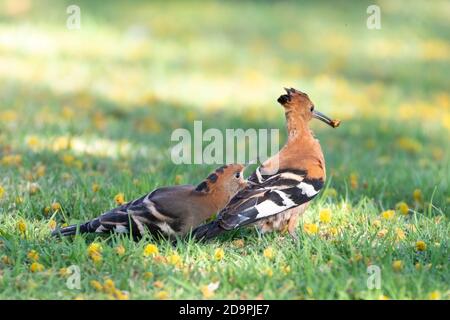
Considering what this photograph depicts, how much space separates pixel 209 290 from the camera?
14.4 feet

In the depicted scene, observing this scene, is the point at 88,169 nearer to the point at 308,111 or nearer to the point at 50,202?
the point at 50,202

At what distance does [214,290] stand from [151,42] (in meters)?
8.03

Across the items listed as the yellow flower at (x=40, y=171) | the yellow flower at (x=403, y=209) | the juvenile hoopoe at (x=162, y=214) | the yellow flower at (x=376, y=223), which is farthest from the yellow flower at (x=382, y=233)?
the yellow flower at (x=40, y=171)

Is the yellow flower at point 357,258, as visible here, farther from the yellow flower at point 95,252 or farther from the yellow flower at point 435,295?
the yellow flower at point 95,252

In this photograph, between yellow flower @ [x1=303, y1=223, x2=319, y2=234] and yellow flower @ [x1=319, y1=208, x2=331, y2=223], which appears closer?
yellow flower @ [x1=303, y1=223, x2=319, y2=234]

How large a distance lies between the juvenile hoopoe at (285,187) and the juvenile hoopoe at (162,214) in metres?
0.11

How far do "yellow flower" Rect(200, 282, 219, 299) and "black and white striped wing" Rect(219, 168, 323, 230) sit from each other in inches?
20.2

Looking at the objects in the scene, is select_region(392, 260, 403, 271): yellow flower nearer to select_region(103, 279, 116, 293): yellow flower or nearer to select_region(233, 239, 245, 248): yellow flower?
select_region(233, 239, 245, 248): yellow flower

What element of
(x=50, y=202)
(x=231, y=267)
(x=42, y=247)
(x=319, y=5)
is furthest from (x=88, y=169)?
(x=319, y=5)

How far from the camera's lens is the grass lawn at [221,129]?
15.0ft

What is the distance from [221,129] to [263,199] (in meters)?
3.75

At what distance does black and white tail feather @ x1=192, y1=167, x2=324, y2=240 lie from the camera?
16.2 feet

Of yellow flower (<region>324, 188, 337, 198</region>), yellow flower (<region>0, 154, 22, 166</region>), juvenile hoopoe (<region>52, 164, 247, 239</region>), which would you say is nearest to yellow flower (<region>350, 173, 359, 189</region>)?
yellow flower (<region>324, 188, 337, 198</region>)

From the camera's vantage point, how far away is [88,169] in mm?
6723
